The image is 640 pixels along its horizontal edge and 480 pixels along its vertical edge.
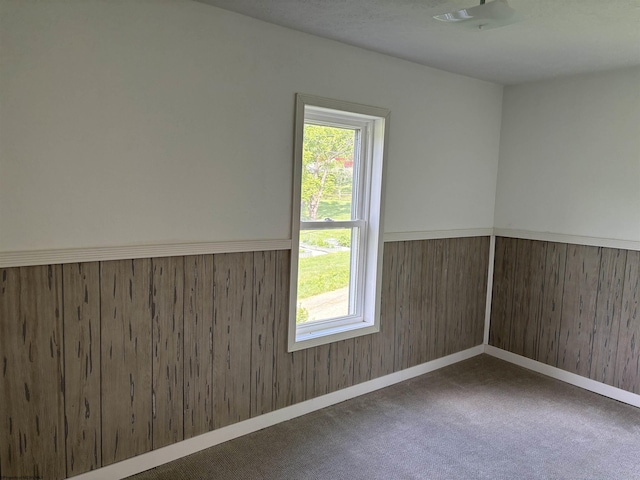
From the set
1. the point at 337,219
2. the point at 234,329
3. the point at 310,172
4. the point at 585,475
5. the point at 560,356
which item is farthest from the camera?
the point at 560,356

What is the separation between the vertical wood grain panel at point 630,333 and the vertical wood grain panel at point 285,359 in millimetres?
2374

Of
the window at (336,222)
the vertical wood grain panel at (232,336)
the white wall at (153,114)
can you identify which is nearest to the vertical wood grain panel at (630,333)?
the window at (336,222)

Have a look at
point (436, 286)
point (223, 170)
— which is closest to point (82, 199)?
point (223, 170)

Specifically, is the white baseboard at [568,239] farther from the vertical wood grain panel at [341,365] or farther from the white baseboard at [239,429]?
the vertical wood grain panel at [341,365]

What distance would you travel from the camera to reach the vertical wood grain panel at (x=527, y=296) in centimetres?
390

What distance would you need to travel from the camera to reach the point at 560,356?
12.4 ft

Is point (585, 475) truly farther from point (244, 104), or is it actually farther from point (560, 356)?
point (244, 104)

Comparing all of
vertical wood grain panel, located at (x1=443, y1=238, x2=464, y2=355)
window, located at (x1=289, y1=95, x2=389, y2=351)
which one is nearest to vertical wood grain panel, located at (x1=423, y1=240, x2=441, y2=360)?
vertical wood grain panel, located at (x1=443, y1=238, x2=464, y2=355)

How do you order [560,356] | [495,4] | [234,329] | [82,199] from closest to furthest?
[495,4]
[82,199]
[234,329]
[560,356]

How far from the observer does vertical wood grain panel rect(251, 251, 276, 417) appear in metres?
2.77

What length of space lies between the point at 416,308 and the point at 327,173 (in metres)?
1.35

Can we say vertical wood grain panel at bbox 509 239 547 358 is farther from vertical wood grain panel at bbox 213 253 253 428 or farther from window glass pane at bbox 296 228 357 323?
vertical wood grain panel at bbox 213 253 253 428

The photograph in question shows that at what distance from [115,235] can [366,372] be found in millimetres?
2044

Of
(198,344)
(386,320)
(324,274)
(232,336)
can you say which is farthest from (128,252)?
(386,320)
